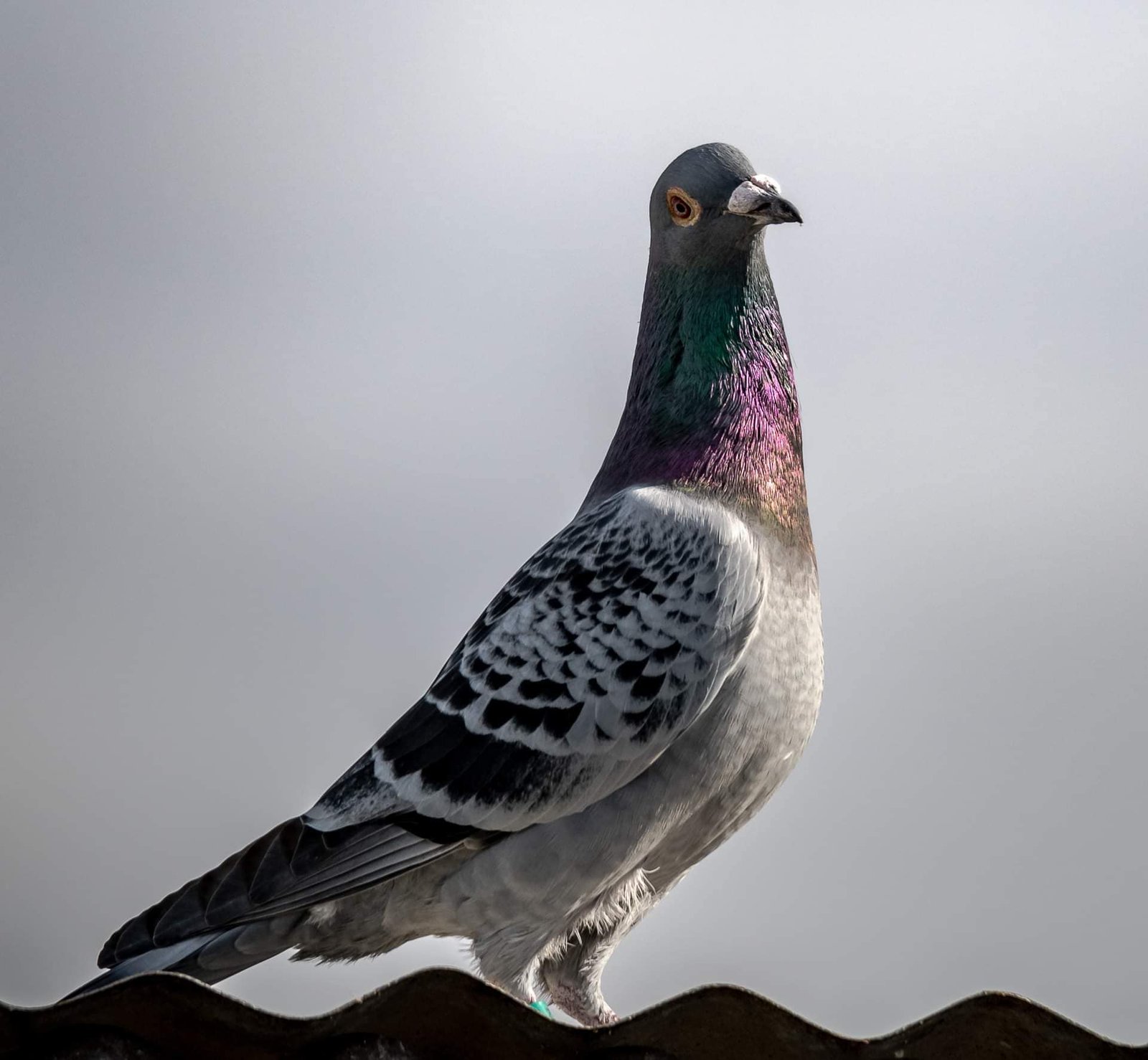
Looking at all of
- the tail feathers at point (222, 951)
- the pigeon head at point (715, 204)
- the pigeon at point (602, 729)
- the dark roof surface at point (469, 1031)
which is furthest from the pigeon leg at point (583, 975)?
the pigeon head at point (715, 204)

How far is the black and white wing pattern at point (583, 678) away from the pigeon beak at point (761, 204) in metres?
0.79

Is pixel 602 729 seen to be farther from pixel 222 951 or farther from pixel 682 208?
pixel 682 208

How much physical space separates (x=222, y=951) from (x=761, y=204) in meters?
2.45

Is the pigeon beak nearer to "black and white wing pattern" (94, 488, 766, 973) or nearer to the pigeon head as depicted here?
the pigeon head

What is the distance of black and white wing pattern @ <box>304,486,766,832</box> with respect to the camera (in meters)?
3.47

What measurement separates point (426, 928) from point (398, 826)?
1.10 feet

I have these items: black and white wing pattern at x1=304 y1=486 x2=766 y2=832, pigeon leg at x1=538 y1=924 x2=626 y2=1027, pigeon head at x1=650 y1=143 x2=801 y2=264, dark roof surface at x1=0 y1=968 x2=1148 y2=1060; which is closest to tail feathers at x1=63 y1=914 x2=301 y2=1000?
black and white wing pattern at x1=304 y1=486 x2=766 y2=832

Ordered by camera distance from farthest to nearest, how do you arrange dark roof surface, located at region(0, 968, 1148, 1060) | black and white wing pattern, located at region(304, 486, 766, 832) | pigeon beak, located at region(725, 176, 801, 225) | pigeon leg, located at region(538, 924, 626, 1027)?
1. pigeon leg, located at region(538, 924, 626, 1027)
2. pigeon beak, located at region(725, 176, 801, 225)
3. black and white wing pattern, located at region(304, 486, 766, 832)
4. dark roof surface, located at region(0, 968, 1148, 1060)

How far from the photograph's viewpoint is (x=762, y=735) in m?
3.53

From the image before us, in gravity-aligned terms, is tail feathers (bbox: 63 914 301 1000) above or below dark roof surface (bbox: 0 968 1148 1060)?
below

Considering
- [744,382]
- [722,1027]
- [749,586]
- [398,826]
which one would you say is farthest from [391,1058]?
[744,382]

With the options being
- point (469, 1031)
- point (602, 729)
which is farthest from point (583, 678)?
point (469, 1031)

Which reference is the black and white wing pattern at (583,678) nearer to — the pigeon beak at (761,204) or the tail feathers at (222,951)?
the tail feathers at (222,951)

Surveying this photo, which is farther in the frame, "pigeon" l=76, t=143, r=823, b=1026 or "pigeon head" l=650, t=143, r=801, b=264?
"pigeon head" l=650, t=143, r=801, b=264
